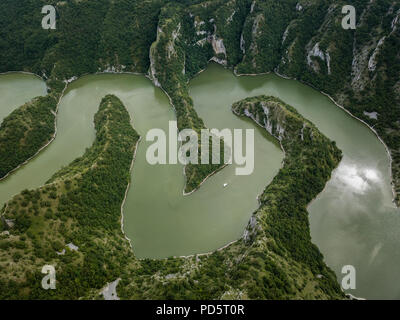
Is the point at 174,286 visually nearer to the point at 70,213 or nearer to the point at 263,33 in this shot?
the point at 70,213

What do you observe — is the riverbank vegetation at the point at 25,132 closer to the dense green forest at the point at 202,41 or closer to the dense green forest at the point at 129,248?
the dense green forest at the point at 129,248

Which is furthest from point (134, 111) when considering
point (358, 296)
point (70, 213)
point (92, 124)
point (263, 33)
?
point (358, 296)

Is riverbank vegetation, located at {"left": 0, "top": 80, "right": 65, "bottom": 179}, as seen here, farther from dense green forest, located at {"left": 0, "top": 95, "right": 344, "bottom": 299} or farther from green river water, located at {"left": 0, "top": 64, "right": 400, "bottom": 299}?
dense green forest, located at {"left": 0, "top": 95, "right": 344, "bottom": 299}

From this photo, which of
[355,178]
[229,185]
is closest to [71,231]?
[229,185]

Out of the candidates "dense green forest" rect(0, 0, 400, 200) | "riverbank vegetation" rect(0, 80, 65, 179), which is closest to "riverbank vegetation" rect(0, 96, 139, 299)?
"riverbank vegetation" rect(0, 80, 65, 179)

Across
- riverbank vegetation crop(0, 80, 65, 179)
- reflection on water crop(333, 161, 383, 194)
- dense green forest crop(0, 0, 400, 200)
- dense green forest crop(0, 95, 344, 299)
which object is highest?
dense green forest crop(0, 0, 400, 200)

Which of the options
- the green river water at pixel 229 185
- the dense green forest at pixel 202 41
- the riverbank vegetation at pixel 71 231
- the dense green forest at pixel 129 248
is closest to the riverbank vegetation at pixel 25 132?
the green river water at pixel 229 185
